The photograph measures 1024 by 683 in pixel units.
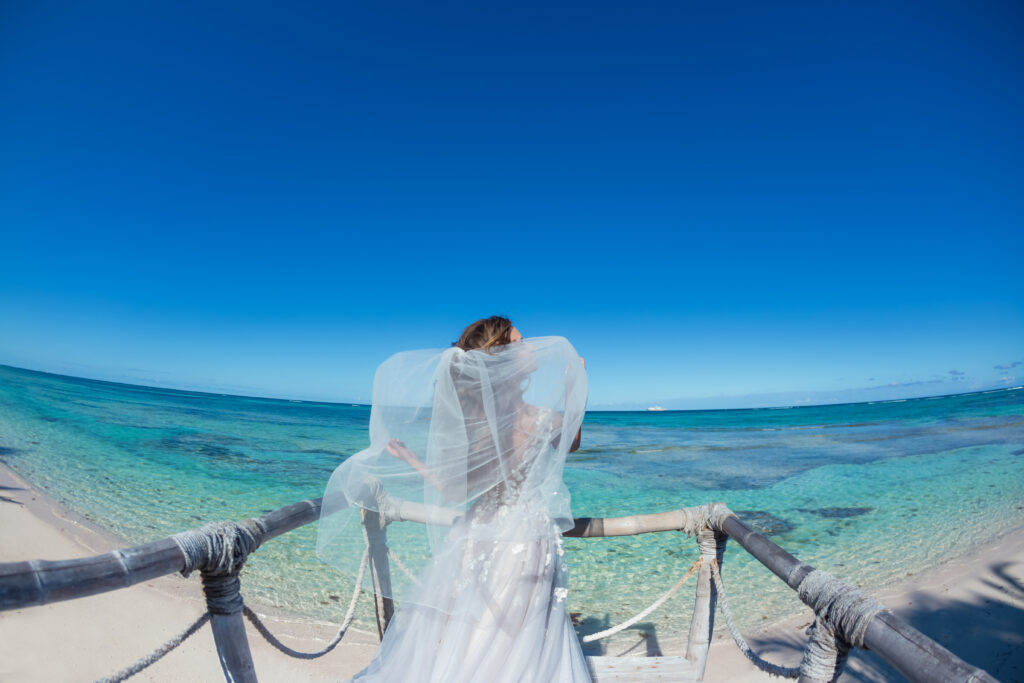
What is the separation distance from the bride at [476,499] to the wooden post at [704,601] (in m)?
1.04

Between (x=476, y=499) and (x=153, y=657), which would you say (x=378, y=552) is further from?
(x=153, y=657)

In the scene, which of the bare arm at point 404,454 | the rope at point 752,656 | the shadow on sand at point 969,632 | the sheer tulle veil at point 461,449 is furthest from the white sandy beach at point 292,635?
the bare arm at point 404,454

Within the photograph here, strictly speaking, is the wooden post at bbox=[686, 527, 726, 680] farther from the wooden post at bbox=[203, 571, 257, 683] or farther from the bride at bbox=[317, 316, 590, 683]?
the wooden post at bbox=[203, 571, 257, 683]

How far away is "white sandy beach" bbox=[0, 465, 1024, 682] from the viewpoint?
14.4 ft

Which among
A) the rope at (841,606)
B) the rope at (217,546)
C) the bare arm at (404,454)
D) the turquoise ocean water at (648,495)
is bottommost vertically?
the turquoise ocean water at (648,495)

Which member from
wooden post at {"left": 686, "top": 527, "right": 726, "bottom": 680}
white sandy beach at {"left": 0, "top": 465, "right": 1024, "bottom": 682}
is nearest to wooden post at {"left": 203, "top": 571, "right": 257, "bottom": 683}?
wooden post at {"left": 686, "top": 527, "right": 726, "bottom": 680}

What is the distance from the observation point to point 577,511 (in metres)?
11.5

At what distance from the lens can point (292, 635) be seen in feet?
17.9

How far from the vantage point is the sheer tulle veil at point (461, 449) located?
2.54 metres

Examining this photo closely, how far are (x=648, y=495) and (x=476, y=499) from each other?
41.4ft

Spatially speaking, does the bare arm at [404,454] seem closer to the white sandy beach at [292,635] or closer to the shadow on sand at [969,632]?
the white sandy beach at [292,635]

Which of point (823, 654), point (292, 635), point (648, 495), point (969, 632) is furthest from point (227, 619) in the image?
point (648, 495)

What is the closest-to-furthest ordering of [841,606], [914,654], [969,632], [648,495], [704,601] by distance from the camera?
1. [914,654]
2. [841,606]
3. [704,601]
4. [969,632]
5. [648,495]

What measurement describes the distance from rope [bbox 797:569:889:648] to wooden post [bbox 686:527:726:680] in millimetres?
1085
